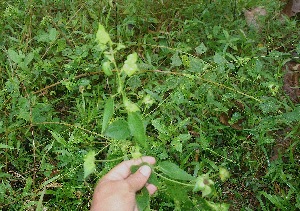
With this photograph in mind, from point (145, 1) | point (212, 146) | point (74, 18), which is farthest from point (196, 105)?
point (74, 18)

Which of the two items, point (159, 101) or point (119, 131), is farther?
point (159, 101)

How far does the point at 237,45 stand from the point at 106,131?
2.08 meters

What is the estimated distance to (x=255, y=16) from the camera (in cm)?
335

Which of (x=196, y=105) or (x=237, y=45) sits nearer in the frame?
(x=196, y=105)

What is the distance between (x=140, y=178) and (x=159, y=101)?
47.7 inches

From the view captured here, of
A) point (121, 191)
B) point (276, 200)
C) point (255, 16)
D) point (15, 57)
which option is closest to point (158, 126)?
point (121, 191)

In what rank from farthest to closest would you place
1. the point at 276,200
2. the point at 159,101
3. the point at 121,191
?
the point at 159,101
the point at 276,200
the point at 121,191

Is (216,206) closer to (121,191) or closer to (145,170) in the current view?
(145,170)

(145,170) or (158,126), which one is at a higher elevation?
(145,170)

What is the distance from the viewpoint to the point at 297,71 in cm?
302

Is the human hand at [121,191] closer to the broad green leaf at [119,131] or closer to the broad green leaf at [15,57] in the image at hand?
the broad green leaf at [119,131]

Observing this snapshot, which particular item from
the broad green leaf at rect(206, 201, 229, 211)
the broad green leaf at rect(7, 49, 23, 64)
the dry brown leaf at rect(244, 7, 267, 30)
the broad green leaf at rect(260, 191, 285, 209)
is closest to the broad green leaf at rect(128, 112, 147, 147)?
the broad green leaf at rect(206, 201, 229, 211)

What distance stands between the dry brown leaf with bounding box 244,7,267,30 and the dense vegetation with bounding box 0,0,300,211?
30 millimetres

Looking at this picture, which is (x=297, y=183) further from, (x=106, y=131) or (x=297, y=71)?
(x=106, y=131)
